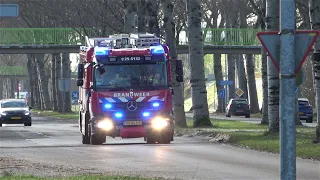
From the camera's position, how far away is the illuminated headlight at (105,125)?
30969mm

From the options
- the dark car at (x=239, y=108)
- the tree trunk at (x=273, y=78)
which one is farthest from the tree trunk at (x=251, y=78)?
the tree trunk at (x=273, y=78)

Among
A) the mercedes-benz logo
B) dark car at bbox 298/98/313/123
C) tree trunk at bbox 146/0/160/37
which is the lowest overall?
dark car at bbox 298/98/313/123

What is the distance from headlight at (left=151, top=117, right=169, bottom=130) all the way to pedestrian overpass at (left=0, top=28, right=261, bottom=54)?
38.9m

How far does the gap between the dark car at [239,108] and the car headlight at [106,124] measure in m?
47.1

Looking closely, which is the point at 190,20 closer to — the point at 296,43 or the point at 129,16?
the point at 129,16

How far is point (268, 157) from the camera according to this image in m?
26.8

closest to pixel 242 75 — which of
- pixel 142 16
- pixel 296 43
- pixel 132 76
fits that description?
pixel 142 16

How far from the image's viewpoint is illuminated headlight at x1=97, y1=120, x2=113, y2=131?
31.0 meters

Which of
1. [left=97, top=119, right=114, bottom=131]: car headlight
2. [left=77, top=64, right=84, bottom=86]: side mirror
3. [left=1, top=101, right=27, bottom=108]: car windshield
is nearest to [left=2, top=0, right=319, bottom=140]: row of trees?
[left=97, top=119, right=114, bottom=131]: car headlight

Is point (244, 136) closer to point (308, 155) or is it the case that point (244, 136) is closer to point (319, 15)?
point (319, 15)

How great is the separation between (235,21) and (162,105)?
158 feet

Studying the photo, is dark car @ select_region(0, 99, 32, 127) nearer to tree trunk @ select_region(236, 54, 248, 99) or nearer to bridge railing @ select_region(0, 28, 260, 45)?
bridge railing @ select_region(0, 28, 260, 45)

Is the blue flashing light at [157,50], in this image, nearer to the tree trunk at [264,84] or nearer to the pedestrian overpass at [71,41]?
the tree trunk at [264,84]

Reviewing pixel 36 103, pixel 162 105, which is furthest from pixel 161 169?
pixel 36 103
